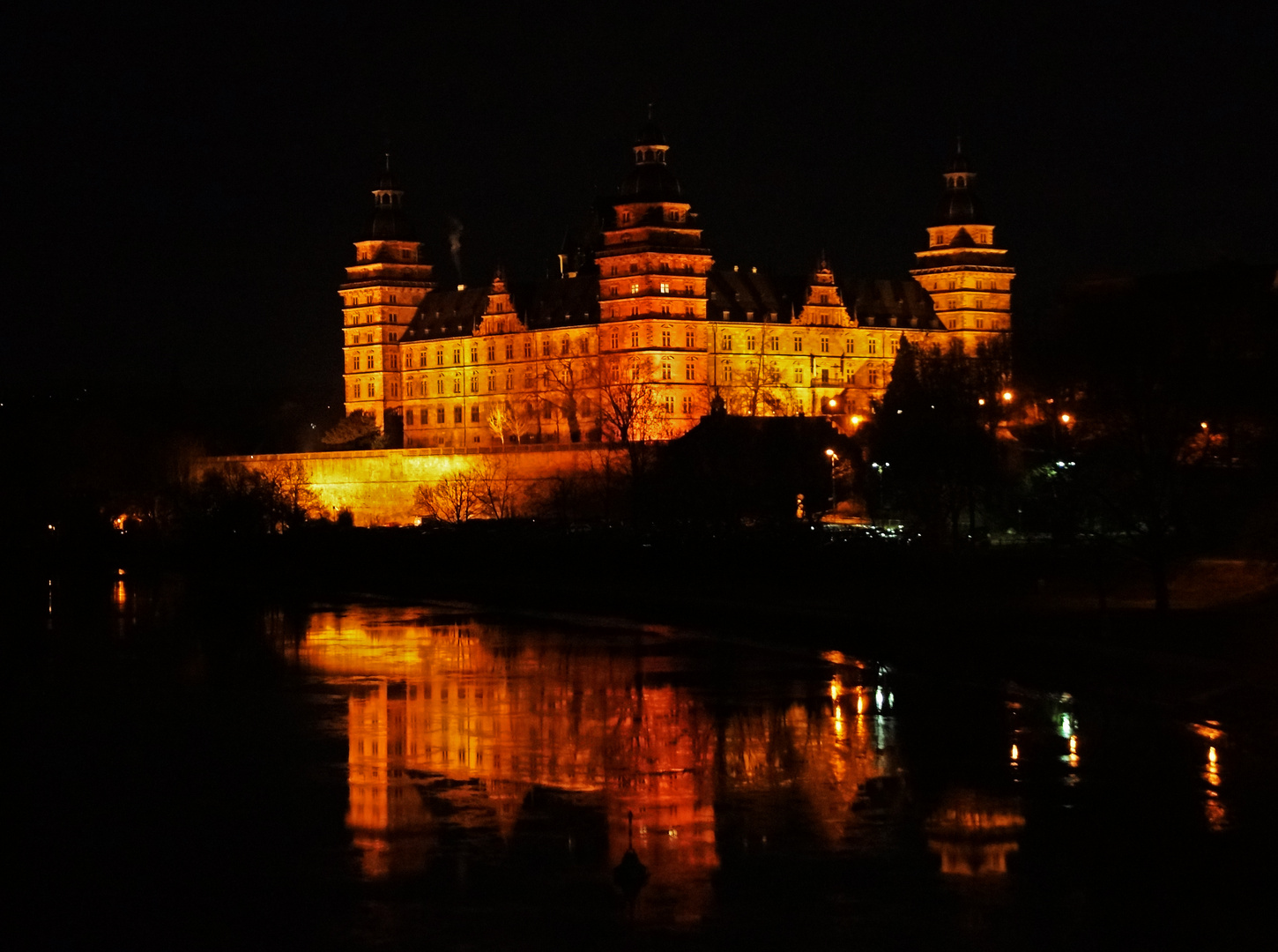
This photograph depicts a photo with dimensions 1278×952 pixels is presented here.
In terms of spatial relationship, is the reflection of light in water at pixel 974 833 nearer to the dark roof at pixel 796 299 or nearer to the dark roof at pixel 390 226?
the dark roof at pixel 796 299

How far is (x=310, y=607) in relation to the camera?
6556 cm

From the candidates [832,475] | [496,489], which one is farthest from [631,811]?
[496,489]

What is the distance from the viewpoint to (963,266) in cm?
15562

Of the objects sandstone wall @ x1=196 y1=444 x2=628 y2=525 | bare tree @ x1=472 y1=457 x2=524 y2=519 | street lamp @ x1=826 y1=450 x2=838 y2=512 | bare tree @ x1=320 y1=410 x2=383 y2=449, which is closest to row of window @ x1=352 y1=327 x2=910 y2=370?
bare tree @ x1=320 y1=410 x2=383 y2=449

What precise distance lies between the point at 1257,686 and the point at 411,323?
12736 centimetres

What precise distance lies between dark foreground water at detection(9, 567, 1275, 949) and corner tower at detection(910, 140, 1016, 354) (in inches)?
4574

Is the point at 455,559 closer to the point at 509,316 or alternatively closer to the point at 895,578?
the point at 895,578

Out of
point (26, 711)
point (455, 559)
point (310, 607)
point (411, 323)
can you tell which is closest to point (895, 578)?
point (310, 607)

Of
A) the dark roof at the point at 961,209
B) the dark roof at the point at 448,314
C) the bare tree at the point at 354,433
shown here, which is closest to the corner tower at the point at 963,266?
the dark roof at the point at 961,209

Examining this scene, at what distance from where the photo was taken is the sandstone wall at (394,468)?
392ft

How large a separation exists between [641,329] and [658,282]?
3.22 m

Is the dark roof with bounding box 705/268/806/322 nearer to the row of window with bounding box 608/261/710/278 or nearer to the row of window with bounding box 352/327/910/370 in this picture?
the row of window with bounding box 352/327/910/370

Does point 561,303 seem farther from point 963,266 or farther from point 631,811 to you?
point 631,811

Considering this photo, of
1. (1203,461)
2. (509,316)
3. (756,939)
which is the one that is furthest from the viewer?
(509,316)
